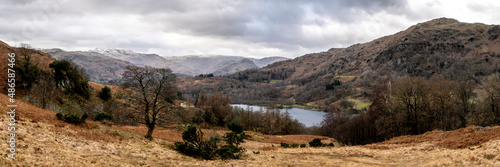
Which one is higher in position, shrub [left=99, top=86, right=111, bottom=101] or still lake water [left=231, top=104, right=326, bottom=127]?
shrub [left=99, top=86, right=111, bottom=101]

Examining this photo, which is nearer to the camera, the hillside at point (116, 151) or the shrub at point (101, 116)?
the hillside at point (116, 151)

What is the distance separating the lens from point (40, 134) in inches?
615

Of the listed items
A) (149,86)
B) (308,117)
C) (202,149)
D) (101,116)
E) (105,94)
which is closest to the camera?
(202,149)

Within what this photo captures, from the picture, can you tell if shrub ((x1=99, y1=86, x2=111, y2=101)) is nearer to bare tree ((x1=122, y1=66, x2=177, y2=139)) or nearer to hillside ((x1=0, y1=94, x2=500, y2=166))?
bare tree ((x1=122, y1=66, x2=177, y2=139))

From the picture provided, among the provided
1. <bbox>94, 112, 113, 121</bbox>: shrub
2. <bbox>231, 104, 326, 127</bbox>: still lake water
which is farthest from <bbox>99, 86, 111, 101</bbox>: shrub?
<bbox>231, 104, 326, 127</bbox>: still lake water

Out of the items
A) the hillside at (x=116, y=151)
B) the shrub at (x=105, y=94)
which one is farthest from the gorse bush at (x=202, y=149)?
the shrub at (x=105, y=94)

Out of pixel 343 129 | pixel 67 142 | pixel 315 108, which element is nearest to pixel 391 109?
pixel 343 129

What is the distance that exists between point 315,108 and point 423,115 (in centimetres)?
14193

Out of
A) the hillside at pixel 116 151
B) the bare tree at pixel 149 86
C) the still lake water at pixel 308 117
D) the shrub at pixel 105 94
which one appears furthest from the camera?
the still lake water at pixel 308 117

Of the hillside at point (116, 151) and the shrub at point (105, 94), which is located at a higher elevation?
the shrub at point (105, 94)

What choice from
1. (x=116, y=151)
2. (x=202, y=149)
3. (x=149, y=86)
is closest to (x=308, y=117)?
(x=149, y=86)

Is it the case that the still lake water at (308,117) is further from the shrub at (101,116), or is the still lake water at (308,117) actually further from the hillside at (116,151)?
the hillside at (116,151)

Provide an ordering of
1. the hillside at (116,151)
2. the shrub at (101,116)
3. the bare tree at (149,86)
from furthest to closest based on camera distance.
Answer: the shrub at (101,116), the bare tree at (149,86), the hillside at (116,151)

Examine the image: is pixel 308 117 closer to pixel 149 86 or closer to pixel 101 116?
pixel 101 116
